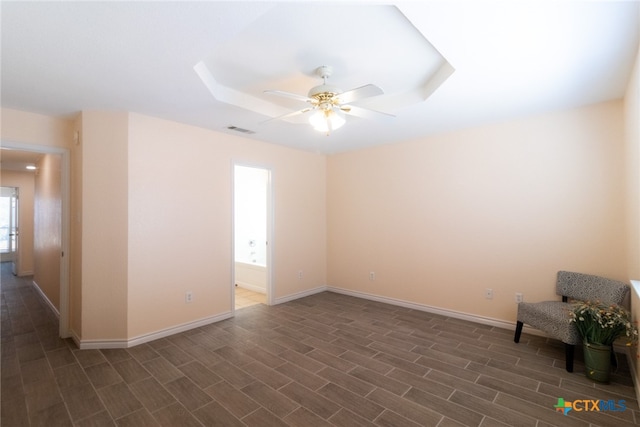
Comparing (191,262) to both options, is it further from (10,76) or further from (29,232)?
(29,232)

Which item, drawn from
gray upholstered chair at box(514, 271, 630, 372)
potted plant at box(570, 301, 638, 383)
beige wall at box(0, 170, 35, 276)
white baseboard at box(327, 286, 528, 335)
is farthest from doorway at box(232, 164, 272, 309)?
beige wall at box(0, 170, 35, 276)

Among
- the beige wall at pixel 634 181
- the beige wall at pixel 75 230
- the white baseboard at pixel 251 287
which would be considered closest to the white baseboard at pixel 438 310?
the beige wall at pixel 634 181

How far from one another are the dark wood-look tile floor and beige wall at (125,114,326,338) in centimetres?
42

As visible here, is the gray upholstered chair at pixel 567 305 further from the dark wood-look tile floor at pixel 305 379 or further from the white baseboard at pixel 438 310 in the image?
the white baseboard at pixel 438 310

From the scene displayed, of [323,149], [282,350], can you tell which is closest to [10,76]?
[282,350]

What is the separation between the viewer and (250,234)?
20.0ft

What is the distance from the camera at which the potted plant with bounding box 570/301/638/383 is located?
2291mm

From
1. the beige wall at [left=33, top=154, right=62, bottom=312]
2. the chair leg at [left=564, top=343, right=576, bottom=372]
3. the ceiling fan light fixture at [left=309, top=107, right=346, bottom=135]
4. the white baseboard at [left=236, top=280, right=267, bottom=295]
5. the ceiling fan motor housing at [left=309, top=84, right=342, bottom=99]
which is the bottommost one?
the white baseboard at [left=236, top=280, right=267, bottom=295]

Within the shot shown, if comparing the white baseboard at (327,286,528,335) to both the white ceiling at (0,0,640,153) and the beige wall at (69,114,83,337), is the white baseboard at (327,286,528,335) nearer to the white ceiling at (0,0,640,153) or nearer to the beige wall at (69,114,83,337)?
the white ceiling at (0,0,640,153)

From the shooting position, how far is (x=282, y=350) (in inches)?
117

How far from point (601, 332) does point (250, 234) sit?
532 cm

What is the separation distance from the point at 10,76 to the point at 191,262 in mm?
2277

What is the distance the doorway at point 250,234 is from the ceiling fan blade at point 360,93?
3235mm

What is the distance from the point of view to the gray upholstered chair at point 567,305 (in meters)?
2.50
